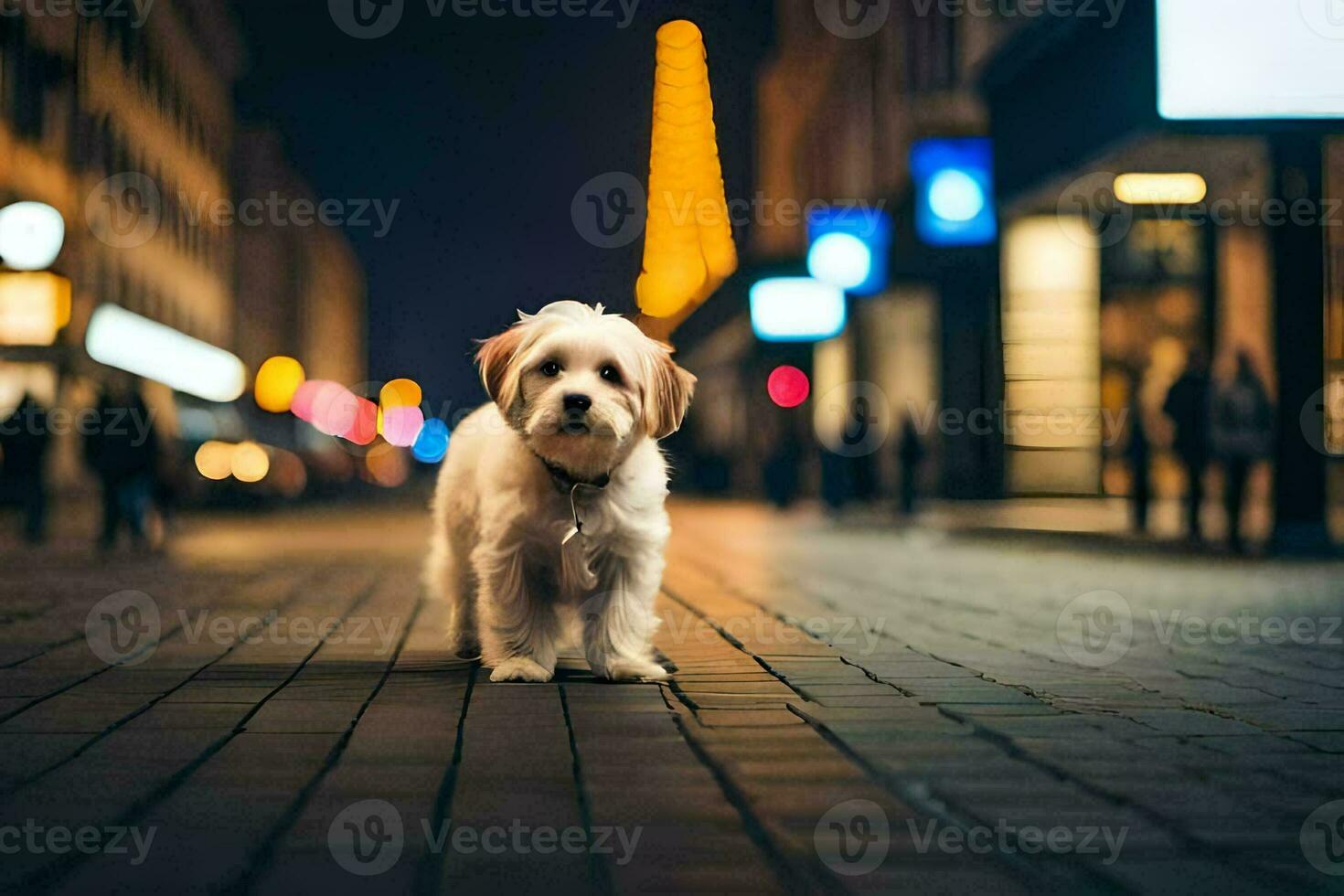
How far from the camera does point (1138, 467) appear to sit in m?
17.1

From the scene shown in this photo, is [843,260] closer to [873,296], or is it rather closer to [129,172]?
[873,296]

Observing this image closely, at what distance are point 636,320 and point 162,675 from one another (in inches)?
91.9

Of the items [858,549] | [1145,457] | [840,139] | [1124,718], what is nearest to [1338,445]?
[1145,457]

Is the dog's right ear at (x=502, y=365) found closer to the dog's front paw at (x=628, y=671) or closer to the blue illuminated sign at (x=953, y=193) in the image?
the dog's front paw at (x=628, y=671)

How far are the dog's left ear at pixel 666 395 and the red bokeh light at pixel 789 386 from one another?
2879cm

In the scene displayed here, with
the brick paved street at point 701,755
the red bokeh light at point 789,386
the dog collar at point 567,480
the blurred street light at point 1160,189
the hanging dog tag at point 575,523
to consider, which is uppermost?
the blurred street light at point 1160,189

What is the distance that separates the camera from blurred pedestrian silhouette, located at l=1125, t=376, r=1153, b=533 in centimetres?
1675

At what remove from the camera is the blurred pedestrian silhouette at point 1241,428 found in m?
13.8

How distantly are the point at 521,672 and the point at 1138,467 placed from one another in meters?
12.9

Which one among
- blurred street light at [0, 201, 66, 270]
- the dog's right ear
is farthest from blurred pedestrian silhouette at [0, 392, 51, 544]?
the dog's right ear

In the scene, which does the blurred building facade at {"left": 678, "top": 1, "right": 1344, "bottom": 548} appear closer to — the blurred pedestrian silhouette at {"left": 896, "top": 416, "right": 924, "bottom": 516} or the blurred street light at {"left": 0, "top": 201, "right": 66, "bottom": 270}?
the blurred pedestrian silhouette at {"left": 896, "top": 416, "right": 924, "bottom": 516}

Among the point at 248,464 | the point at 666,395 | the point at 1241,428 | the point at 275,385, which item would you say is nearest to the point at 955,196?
the point at 1241,428

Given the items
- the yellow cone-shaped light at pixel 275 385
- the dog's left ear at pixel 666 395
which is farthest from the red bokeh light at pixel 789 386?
the yellow cone-shaped light at pixel 275 385

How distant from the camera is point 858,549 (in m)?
15.5
